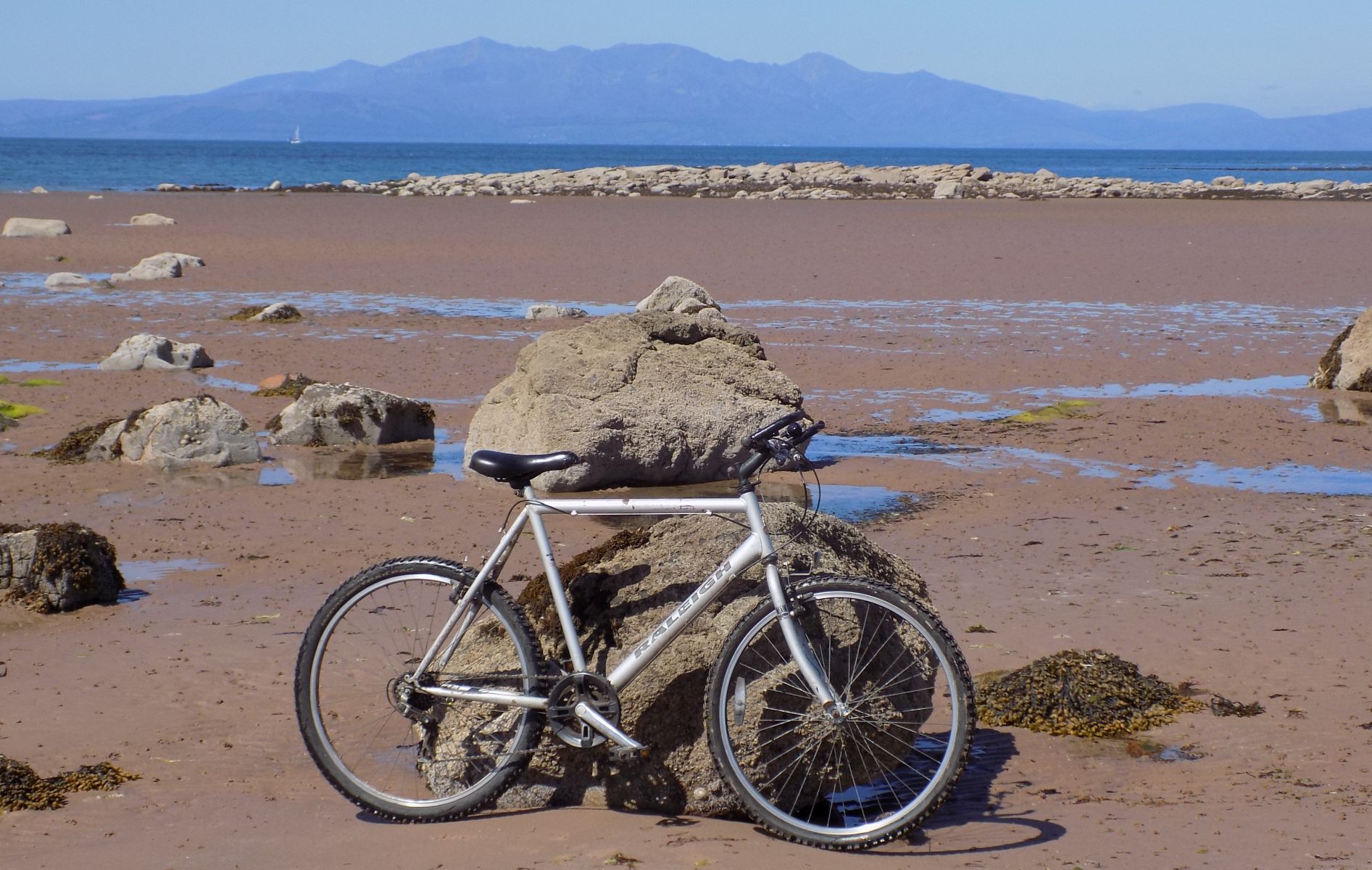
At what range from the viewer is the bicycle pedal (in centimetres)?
447

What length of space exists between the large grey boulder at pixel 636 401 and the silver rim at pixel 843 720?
205 inches

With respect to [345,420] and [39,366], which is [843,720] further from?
[39,366]

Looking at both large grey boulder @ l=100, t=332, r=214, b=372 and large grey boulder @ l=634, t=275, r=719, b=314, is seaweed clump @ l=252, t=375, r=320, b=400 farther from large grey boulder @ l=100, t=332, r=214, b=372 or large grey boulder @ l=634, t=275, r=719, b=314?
large grey boulder @ l=634, t=275, r=719, b=314

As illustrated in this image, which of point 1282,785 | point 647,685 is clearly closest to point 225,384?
point 647,685

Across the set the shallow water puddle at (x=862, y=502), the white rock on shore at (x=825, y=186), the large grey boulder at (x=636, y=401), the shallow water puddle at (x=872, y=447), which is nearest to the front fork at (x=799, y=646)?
the shallow water puddle at (x=862, y=502)

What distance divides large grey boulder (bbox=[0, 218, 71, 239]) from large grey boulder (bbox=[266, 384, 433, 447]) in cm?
2625

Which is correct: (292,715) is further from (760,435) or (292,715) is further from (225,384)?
(225,384)

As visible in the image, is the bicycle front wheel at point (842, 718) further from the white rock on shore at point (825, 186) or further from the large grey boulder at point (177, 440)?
the white rock on shore at point (825, 186)

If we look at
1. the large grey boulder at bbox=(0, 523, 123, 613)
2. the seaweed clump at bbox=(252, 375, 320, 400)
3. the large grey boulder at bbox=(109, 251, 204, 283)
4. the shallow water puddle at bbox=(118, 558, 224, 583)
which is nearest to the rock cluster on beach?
the shallow water puddle at bbox=(118, 558, 224, 583)

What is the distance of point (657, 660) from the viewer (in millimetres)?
4738

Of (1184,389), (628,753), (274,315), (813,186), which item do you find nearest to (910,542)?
(628,753)

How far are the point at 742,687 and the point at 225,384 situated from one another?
36.8 feet

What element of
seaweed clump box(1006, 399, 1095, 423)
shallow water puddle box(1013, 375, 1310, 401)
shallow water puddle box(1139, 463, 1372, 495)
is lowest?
shallow water puddle box(1139, 463, 1372, 495)

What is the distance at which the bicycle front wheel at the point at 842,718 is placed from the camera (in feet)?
14.1
